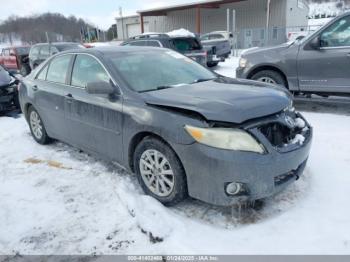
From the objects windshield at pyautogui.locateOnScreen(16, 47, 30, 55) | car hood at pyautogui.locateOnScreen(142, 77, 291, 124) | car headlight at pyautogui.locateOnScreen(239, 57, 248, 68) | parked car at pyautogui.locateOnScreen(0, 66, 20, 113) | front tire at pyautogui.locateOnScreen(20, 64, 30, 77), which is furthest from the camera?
windshield at pyautogui.locateOnScreen(16, 47, 30, 55)

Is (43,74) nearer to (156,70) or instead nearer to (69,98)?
(69,98)

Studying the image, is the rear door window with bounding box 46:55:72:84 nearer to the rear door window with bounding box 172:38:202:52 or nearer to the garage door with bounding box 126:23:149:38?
the rear door window with bounding box 172:38:202:52

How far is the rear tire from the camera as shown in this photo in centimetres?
659

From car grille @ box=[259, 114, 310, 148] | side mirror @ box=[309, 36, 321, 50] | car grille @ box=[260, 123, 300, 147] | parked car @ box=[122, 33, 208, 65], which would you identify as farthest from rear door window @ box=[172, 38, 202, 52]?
car grille @ box=[260, 123, 300, 147]

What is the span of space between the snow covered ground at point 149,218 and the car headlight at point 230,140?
28.9 inches

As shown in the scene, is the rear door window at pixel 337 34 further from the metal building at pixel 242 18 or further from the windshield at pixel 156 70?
the metal building at pixel 242 18

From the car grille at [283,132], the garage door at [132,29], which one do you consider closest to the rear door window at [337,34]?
the car grille at [283,132]

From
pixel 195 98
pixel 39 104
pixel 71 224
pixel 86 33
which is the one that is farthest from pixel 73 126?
pixel 86 33

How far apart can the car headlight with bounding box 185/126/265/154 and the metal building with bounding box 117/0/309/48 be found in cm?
2659

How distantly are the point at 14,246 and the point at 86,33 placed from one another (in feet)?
170

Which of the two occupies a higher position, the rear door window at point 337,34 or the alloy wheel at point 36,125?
the rear door window at point 337,34

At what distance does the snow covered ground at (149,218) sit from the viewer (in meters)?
2.75

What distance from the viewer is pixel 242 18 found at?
33844 mm

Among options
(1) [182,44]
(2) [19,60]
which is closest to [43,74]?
(1) [182,44]
